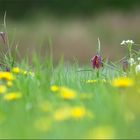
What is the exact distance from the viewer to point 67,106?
283 cm

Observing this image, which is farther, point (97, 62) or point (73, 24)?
point (73, 24)

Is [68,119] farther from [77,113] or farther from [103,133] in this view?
[103,133]

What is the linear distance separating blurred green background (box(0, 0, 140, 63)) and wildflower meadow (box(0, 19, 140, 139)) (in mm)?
9022

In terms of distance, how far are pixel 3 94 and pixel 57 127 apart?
3.29ft

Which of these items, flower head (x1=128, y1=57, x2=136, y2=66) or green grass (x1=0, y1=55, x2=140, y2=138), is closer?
green grass (x1=0, y1=55, x2=140, y2=138)

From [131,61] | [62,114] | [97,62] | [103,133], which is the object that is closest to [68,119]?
[62,114]

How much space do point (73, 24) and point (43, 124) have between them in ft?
58.9

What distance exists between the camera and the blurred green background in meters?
15.7

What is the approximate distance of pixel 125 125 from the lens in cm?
265

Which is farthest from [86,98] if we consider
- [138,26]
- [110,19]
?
[110,19]

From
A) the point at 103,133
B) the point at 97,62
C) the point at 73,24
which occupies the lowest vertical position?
the point at 103,133

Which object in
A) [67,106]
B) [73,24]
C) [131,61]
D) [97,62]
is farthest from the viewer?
[73,24]

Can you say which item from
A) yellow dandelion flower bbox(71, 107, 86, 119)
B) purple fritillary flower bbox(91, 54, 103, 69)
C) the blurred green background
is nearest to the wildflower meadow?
yellow dandelion flower bbox(71, 107, 86, 119)

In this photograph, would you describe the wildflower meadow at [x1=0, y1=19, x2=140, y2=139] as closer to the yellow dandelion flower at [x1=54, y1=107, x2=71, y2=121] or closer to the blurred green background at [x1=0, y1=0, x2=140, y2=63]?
the yellow dandelion flower at [x1=54, y1=107, x2=71, y2=121]
